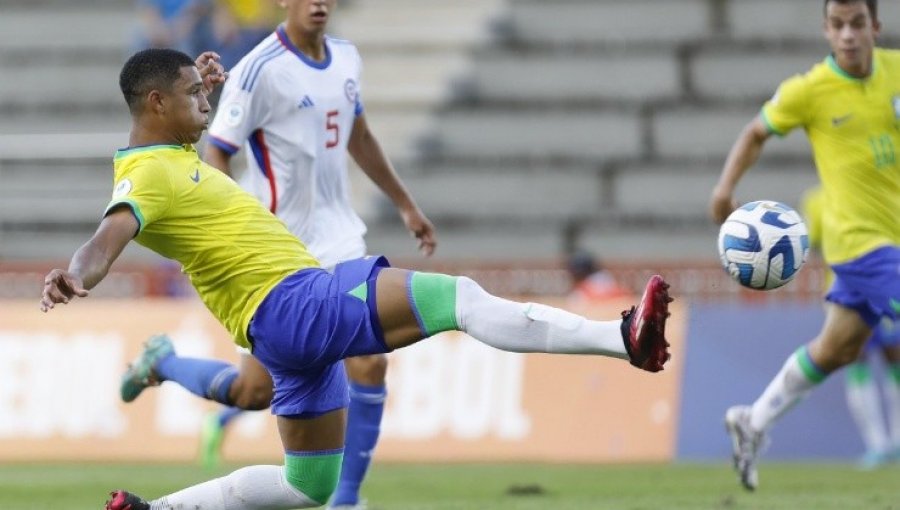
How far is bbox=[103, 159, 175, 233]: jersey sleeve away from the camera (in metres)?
6.28

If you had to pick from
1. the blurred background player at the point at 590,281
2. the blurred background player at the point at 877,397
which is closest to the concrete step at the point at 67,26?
the blurred background player at the point at 590,281

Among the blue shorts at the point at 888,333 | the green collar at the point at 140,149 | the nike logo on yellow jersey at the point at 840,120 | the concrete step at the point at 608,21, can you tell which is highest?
the green collar at the point at 140,149

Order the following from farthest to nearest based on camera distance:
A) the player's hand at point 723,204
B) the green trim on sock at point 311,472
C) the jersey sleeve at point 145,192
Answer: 1. the player's hand at point 723,204
2. the green trim on sock at point 311,472
3. the jersey sleeve at point 145,192

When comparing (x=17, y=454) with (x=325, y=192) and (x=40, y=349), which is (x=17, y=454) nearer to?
(x=40, y=349)

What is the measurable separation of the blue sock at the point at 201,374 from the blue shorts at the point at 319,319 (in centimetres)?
202

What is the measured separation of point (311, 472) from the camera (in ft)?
22.6

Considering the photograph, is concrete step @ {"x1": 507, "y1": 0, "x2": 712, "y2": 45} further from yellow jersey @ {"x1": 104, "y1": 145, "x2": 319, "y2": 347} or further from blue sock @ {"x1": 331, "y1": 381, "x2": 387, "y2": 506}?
yellow jersey @ {"x1": 104, "y1": 145, "x2": 319, "y2": 347}

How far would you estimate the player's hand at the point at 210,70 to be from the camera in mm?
7020

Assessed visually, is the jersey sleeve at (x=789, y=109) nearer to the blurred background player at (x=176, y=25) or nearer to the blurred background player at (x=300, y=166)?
the blurred background player at (x=300, y=166)

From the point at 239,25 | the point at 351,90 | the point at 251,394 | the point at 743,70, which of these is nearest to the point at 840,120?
the point at 351,90

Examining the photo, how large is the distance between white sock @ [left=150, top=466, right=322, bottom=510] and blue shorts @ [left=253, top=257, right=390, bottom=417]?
489 millimetres

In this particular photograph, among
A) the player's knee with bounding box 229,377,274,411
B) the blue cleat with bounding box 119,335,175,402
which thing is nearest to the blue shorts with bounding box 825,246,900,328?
the player's knee with bounding box 229,377,274,411

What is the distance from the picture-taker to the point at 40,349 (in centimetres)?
1527

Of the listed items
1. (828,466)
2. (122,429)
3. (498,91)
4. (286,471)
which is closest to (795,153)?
(498,91)
